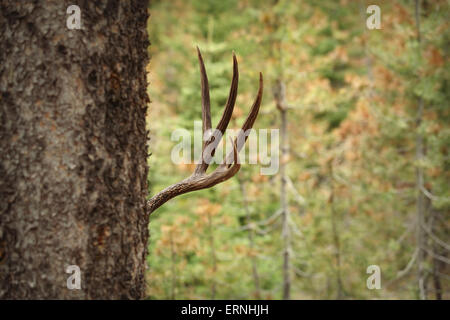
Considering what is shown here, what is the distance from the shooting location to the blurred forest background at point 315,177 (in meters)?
6.66

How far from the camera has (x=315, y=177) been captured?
9.95m

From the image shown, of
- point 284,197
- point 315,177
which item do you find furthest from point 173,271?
point 315,177

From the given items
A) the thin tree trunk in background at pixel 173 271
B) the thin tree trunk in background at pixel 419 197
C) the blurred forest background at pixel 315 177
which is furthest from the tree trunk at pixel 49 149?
the thin tree trunk in background at pixel 419 197

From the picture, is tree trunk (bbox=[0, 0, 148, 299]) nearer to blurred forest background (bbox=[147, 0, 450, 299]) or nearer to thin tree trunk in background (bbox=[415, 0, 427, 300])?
blurred forest background (bbox=[147, 0, 450, 299])

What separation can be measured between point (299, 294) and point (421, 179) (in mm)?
4761

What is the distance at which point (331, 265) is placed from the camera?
707cm

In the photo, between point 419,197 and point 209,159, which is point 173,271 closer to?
point 209,159

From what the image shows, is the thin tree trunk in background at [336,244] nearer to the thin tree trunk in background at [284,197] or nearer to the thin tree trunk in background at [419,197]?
the thin tree trunk in background at [284,197]

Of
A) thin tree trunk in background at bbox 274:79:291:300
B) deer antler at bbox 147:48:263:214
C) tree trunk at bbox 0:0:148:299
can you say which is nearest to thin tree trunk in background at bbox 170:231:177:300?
thin tree trunk in background at bbox 274:79:291:300

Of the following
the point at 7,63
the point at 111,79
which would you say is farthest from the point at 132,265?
the point at 7,63

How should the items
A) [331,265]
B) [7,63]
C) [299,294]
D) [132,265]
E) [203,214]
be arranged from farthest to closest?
1. [299,294]
2. [331,265]
3. [203,214]
4. [132,265]
5. [7,63]

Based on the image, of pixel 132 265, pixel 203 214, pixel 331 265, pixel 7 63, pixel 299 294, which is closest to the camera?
pixel 7 63
